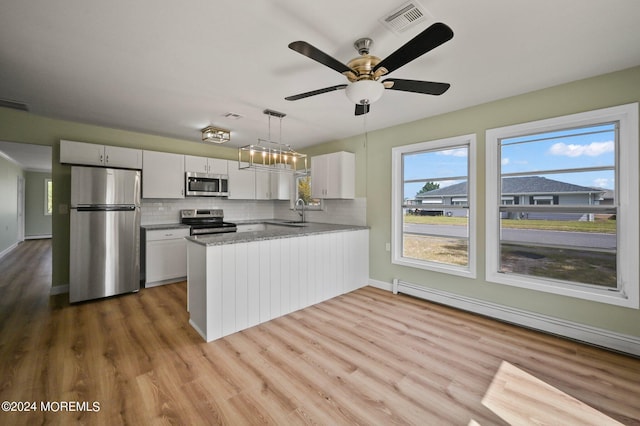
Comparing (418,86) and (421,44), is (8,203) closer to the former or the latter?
(418,86)

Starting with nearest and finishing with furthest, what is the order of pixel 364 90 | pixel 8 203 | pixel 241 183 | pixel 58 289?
1. pixel 364 90
2. pixel 58 289
3. pixel 241 183
4. pixel 8 203

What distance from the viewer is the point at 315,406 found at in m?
1.79

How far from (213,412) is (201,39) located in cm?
264

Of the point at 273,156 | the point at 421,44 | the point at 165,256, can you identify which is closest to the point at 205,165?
the point at 165,256

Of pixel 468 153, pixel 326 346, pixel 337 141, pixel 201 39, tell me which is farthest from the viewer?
pixel 337 141

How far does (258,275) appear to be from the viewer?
118 inches

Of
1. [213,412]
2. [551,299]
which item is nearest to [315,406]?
[213,412]

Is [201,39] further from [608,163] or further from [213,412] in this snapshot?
[608,163]

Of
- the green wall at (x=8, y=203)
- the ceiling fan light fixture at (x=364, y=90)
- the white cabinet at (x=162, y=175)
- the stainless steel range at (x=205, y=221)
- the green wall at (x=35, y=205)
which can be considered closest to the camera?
the ceiling fan light fixture at (x=364, y=90)

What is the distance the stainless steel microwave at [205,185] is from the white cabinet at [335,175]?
1890 mm

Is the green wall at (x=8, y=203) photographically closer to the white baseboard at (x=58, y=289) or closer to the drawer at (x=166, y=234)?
the white baseboard at (x=58, y=289)

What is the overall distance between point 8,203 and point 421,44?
10430mm

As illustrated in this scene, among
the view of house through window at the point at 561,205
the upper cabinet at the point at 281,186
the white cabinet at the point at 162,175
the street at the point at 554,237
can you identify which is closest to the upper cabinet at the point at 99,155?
the white cabinet at the point at 162,175

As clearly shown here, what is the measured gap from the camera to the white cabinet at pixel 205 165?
4898mm
